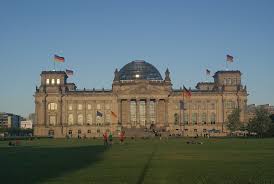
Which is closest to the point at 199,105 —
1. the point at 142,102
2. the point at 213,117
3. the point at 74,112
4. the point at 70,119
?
the point at 213,117

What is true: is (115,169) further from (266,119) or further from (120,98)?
(120,98)

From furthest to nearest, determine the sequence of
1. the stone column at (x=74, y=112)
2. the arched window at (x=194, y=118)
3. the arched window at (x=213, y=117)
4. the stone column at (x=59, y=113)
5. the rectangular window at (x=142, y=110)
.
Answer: the arched window at (x=213, y=117) < the arched window at (x=194, y=118) < the stone column at (x=74, y=112) < the rectangular window at (x=142, y=110) < the stone column at (x=59, y=113)

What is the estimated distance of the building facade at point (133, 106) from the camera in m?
185

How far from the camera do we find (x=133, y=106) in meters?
188

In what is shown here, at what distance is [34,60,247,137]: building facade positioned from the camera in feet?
606

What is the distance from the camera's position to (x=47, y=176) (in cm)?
Result: 2783

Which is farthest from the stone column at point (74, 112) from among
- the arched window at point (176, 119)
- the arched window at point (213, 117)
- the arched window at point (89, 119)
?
the arched window at point (213, 117)

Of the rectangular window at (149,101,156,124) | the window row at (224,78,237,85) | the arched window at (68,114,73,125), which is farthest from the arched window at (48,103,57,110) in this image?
the window row at (224,78,237,85)

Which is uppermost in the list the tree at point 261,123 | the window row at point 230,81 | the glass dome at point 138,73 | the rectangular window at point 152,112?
the glass dome at point 138,73

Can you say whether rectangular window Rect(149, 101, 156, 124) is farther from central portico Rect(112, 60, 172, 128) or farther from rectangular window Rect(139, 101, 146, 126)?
rectangular window Rect(139, 101, 146, 126)

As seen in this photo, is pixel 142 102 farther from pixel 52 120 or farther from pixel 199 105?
pixel 52 120

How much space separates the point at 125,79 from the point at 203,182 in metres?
172

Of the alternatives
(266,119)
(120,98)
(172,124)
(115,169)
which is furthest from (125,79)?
(115,169)

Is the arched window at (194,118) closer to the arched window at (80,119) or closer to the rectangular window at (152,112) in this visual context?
the rectangular window at (152,112)
